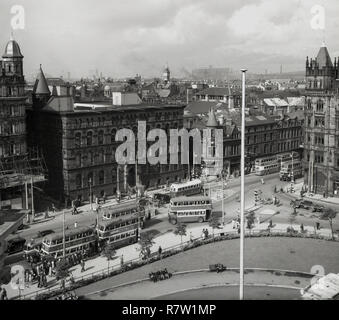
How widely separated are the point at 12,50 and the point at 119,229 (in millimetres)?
30002

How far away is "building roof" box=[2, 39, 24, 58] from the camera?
66.8m

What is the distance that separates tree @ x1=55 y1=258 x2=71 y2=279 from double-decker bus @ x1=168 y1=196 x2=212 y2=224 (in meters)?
17.7

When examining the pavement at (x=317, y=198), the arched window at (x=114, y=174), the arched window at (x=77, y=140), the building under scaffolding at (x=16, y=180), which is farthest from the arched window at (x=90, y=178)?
the pavement at (x=317, y=198)

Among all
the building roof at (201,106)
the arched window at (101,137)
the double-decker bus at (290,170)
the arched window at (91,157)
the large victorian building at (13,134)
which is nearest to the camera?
the large victorian building at (13,134)

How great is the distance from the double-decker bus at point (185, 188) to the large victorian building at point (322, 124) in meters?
18.6

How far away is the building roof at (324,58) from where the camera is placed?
255 feet

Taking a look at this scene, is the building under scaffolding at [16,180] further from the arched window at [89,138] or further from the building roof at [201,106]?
the building roof at [201,106]

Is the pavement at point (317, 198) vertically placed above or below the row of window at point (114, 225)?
below

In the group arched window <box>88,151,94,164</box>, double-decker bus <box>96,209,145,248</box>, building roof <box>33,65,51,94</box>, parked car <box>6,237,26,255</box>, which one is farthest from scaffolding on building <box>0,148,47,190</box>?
double-decker bus <box>96,209,145,248</box>

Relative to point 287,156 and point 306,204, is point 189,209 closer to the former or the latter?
point 306,204

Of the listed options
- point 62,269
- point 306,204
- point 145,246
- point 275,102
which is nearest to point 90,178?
point 145,246

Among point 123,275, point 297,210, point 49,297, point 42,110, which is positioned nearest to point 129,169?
point 42,110

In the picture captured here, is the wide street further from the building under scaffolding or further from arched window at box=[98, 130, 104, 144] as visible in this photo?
arched window at box=[98, 130, 104, 144]

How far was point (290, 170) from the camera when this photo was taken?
9038cm
